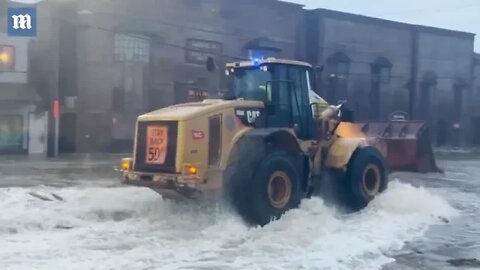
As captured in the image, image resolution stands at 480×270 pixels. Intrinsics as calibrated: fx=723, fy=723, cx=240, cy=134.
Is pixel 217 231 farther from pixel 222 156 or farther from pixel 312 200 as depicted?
pixel 312 200

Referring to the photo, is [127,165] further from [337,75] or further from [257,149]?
[337,75]

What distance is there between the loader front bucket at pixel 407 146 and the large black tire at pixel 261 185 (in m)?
9.95

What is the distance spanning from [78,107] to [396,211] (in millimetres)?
28910

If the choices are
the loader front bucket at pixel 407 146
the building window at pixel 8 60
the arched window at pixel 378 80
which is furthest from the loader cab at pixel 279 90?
the arched window at pixel 378 80

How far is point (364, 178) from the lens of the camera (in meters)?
14.0

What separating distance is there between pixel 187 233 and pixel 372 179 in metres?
4.83

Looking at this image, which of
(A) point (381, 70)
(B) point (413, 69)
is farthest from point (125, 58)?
(B) point (413, 69)

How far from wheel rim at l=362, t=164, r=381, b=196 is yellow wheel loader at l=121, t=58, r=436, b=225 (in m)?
0.06

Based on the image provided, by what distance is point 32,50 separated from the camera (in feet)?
125

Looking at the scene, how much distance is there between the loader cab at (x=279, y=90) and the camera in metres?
12.9

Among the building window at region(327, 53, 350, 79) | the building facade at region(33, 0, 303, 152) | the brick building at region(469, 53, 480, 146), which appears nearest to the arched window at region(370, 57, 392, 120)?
the building window at region(327, 53, 350, 79)

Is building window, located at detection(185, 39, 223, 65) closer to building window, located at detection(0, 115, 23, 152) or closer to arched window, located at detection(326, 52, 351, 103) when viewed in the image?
arched window, located at detection(326, 52, 351, 103)

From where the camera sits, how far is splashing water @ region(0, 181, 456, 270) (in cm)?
909

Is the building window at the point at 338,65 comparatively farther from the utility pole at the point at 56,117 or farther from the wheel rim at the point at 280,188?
the wheel rim at the point at 280,188
